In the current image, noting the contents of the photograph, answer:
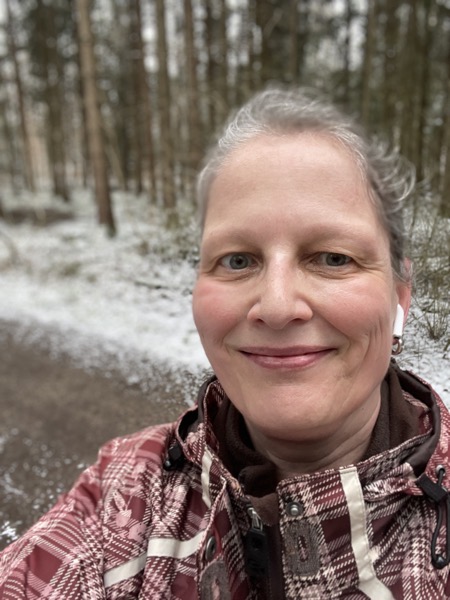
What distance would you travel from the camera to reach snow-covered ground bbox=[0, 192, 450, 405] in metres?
2.02

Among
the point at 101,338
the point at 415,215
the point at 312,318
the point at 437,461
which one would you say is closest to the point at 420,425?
the point at 437,461

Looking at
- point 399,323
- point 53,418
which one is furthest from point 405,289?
point 53,418

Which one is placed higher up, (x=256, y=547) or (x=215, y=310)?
(x=215, y=310)

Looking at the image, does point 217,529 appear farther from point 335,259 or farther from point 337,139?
point 337,139

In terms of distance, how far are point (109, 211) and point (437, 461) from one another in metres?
9.62

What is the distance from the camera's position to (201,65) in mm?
15539

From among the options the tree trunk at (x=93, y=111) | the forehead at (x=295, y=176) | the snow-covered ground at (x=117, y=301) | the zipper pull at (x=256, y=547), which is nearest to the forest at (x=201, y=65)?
the tree trunk at (x=93, y=111)

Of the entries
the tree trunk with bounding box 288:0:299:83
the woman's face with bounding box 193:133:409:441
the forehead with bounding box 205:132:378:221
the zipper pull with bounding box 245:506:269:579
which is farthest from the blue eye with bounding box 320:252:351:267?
the tree trunk with bounding box 288:0:299:83

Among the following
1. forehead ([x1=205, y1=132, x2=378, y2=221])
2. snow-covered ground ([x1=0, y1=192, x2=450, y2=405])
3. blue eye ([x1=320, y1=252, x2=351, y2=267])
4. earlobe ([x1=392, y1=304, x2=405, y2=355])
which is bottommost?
snow-covered ground ([x1=0, y1=192, x2=450, y2=405])

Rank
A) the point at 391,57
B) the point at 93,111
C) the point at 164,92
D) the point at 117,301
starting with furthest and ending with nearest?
the point at 391,57
the point at 164,92
the point at 93,111
the point at 117,301

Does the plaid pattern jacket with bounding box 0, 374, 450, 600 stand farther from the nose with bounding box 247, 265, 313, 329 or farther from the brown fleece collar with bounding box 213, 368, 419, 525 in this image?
the nose with bounding box 247, 265, 313, 329

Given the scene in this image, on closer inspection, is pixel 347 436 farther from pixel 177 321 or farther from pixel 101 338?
pixel 101 338

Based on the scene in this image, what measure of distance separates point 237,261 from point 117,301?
3705mm

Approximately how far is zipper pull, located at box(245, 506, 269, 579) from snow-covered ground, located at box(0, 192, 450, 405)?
26.7 inches
